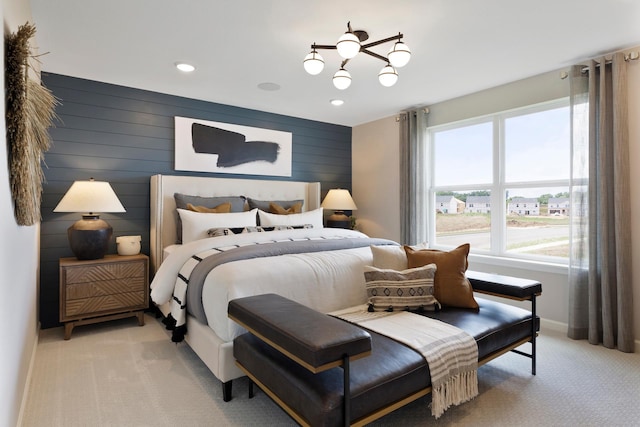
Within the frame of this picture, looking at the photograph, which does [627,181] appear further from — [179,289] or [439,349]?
[179,289]

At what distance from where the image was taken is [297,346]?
1.38 m

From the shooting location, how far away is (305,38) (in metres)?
2.63

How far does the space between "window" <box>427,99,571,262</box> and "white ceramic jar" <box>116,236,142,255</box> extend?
11.2 ft

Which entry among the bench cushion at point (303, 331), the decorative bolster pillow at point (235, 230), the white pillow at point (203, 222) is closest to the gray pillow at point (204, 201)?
the white pillow at point (203, 222)

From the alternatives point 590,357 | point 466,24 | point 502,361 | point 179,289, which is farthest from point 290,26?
point 590,357

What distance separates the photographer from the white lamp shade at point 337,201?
4820 millimetres

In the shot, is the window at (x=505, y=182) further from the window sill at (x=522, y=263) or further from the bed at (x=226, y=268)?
the bed at (x=226, y=268)

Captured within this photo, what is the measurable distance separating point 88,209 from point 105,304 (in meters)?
0.87

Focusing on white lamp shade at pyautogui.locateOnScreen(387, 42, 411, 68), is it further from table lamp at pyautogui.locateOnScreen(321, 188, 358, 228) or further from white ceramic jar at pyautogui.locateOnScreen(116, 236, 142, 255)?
white ceramic jar at pyautogui.locateOnScreen(116, 236, 142, 255)

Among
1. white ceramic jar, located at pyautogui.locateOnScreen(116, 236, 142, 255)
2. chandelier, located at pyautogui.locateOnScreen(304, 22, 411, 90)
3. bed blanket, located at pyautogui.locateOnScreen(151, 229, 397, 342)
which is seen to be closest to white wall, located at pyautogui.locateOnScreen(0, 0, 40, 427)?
bed blanket, located at pyautogui.locateOnScreen(151, 229, 397, 342)

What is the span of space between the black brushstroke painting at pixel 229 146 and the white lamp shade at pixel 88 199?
1.19 m

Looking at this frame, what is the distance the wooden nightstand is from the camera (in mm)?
3004

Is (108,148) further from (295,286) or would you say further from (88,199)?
(295,286)

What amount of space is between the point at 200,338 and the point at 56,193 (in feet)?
7.29
